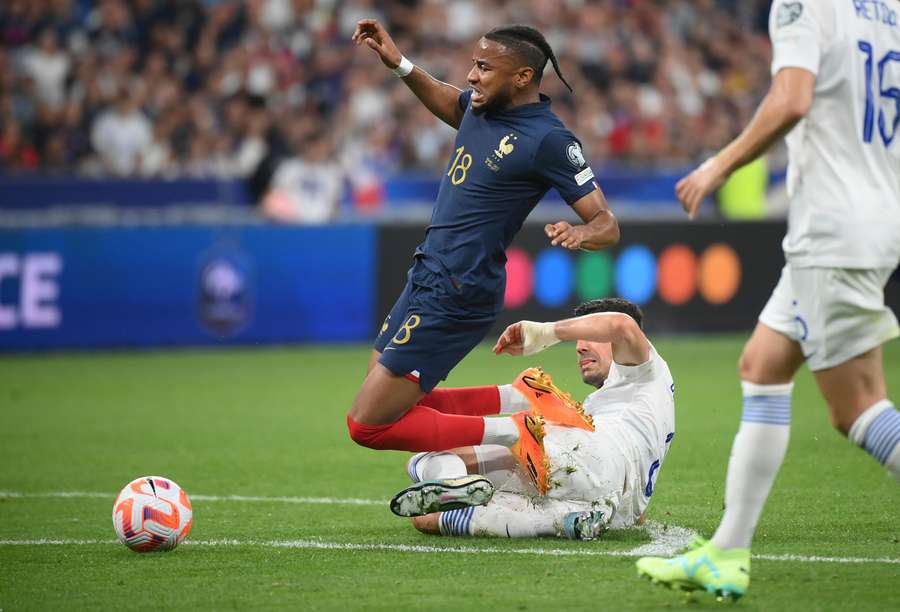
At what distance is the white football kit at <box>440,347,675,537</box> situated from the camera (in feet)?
21.0

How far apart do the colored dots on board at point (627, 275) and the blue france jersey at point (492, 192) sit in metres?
9.38

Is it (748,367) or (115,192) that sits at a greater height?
(748,367)

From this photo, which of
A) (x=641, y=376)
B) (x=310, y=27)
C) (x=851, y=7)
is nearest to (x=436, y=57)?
(x=310, y=27)

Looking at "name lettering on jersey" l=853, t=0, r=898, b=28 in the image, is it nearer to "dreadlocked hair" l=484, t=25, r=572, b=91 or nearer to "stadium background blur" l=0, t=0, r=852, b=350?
"dreadlocked hair" l=484, t=25, r=572, b=91

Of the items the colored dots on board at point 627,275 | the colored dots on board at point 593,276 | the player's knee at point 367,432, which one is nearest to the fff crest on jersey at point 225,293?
the colored dots on board at point 627,275

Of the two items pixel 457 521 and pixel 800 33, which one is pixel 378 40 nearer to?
pixel 457 521

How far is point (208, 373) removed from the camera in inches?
552

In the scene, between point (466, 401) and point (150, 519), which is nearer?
point (150, 519)

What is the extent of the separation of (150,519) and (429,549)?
1.20 m

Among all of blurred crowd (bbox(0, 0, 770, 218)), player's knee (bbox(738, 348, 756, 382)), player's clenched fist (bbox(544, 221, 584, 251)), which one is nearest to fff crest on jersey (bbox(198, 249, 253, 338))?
blurred crowd (bbox(0, 0, 770, 218))

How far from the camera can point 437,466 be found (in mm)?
6410

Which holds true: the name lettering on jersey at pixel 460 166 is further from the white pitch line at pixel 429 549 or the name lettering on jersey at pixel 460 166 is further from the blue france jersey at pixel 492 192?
the white pitch line at pixel 429 549

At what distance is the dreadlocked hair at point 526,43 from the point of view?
628 centimetres

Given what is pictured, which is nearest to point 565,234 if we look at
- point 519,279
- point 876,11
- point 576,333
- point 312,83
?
point 576,333
